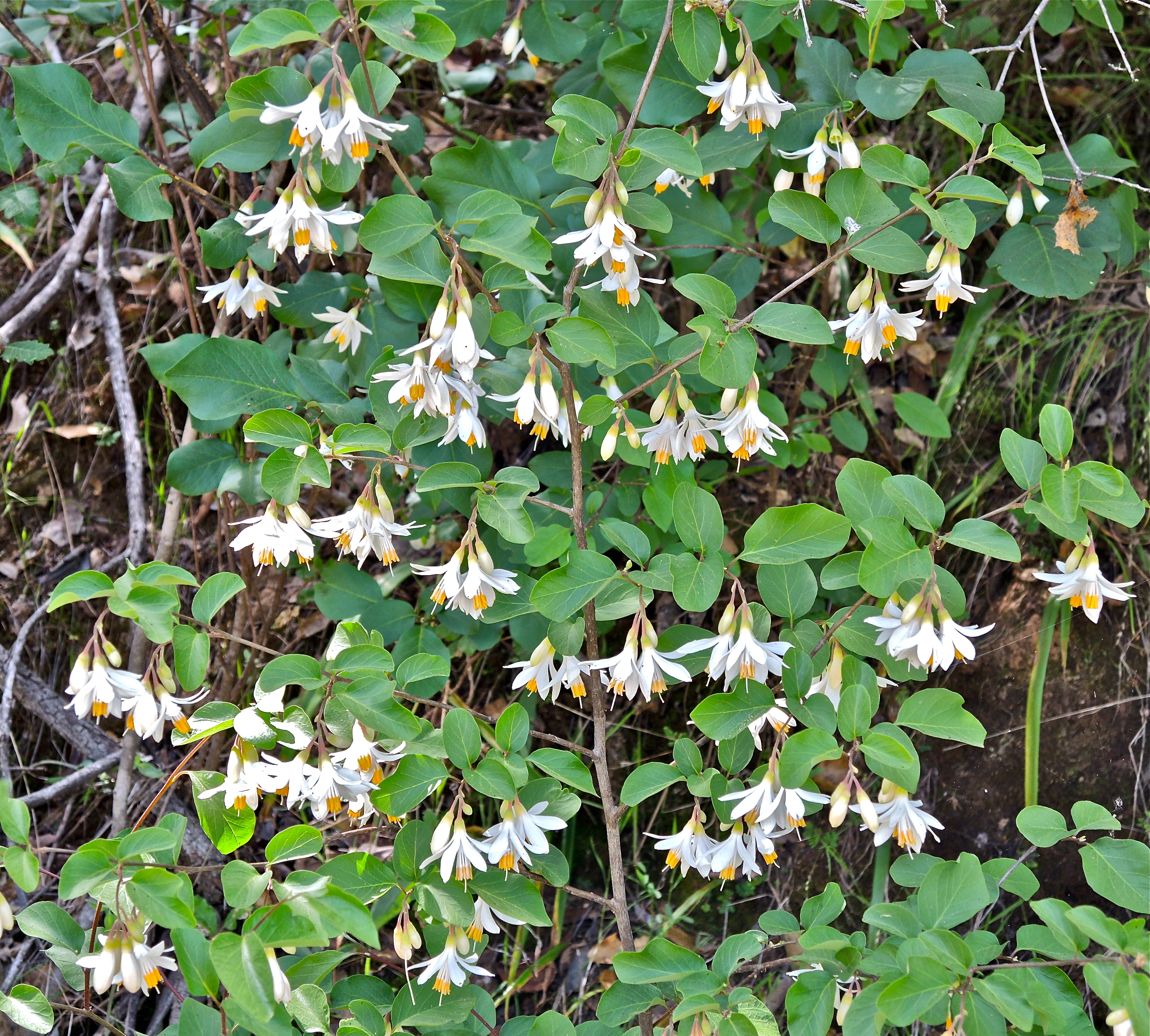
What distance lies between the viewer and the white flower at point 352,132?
1.53 metres

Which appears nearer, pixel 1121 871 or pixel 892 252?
pixel 1121 871

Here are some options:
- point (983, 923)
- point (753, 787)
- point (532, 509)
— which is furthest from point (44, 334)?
point (983, 923)

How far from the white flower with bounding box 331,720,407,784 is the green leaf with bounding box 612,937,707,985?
517 millimetres

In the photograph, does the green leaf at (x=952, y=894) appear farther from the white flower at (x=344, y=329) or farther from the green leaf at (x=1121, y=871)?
the white flower at (x=344, y=329)

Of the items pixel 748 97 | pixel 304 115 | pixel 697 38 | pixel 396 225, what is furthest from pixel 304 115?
pixel 748 97

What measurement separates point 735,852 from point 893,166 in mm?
1253

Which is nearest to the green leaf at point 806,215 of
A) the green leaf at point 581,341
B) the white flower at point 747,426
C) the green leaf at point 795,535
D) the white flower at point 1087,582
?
the white flower at point 747,426

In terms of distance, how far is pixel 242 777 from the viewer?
1.57 meters

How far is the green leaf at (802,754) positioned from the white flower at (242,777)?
0.86m

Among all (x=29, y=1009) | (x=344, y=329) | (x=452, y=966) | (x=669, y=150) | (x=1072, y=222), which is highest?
(x=669, y=150)

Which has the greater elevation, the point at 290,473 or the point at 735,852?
the point at 290,473

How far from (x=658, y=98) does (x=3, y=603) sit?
2.53 metres

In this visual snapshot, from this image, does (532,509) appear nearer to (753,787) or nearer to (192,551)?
(753,787)

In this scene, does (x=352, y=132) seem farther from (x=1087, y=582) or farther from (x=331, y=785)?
(x=1087, y=582)
